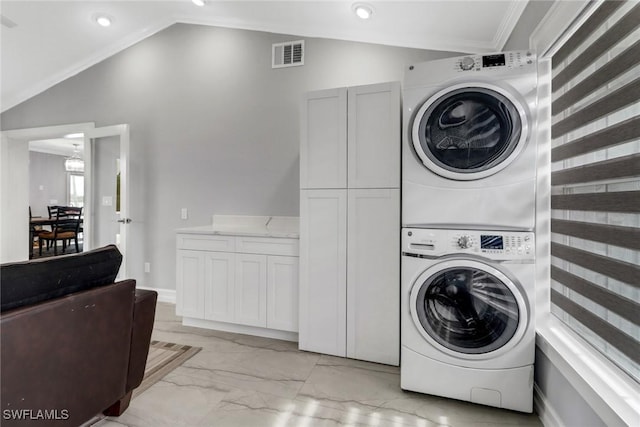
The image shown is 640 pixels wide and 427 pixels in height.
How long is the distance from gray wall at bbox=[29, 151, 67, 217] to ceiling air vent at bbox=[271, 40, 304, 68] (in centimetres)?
923

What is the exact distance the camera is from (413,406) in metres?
1.89

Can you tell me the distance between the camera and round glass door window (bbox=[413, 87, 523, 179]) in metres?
1.78

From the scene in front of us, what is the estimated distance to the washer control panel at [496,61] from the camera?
5.75 feet

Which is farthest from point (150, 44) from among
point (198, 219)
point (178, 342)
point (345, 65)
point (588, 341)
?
point (588, 341)

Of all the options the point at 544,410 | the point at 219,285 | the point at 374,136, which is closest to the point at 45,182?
the point at 219,285

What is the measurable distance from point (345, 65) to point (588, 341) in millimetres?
2775

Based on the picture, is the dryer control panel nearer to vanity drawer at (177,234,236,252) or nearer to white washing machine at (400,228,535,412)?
white washing machine at (400,228,535,412)

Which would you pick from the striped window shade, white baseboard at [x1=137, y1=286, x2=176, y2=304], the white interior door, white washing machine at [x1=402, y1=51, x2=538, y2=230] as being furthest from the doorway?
the striped window shade

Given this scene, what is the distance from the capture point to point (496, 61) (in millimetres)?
1799

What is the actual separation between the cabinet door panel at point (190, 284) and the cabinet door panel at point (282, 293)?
682 millimetres

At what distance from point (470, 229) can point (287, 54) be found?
8.31 ft

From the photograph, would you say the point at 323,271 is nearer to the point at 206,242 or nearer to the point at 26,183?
the point at 206,242

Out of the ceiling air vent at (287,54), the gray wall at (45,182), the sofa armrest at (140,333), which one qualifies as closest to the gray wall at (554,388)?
the ceiling air vent at (287,54)

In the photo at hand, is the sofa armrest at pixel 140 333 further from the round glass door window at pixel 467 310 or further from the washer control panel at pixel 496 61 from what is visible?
the washer control panel at pixel 496 61
